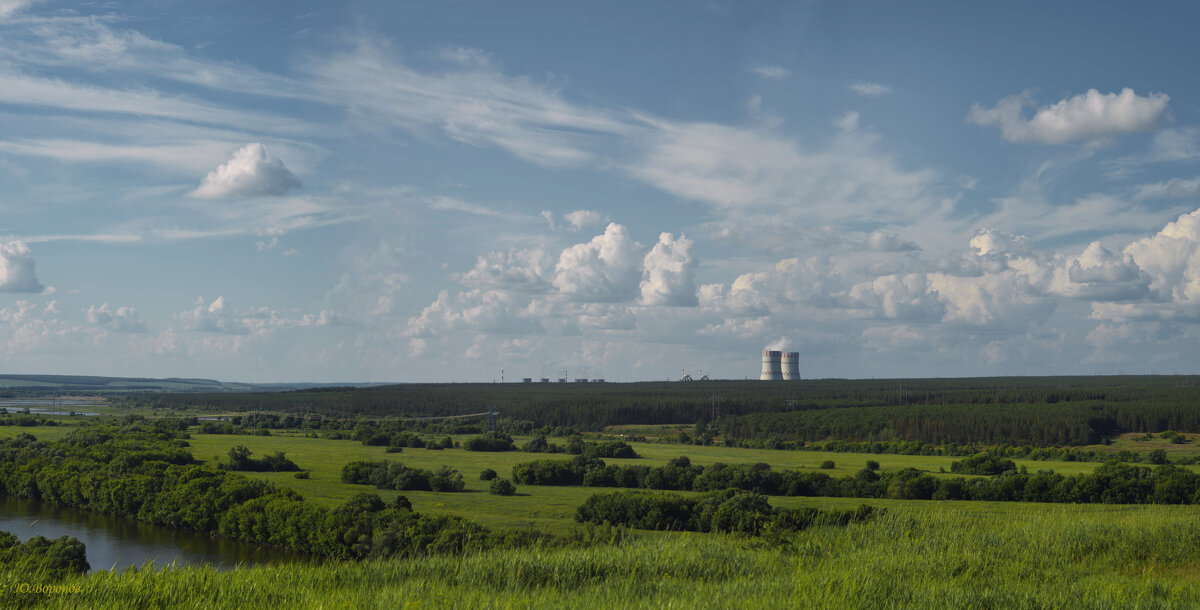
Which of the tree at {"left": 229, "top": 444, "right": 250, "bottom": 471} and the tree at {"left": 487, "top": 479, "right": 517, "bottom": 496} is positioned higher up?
the tree at {"left": 229, "top": 444, "right": 250, "bottom": 471}

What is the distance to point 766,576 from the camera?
45.8 feet

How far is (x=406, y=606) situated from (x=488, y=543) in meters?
37.5

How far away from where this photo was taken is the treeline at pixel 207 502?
219 ft

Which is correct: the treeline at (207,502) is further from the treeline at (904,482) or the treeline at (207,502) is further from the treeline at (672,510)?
the treeline at (904,482)

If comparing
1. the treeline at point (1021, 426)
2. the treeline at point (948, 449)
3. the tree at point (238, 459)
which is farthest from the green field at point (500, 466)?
the treeline at point (1021, 426)

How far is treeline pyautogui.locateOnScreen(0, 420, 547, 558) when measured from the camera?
66.7m

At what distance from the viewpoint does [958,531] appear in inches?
722

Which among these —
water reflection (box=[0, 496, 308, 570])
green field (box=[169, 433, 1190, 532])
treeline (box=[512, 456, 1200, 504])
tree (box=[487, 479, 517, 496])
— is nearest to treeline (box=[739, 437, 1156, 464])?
green field (box=[169, 433, 1190, 532])

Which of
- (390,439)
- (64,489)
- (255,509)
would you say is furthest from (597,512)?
(390,439)

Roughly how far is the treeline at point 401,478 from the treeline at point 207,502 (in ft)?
51.0

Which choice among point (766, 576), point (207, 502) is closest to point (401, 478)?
point (207, 502)

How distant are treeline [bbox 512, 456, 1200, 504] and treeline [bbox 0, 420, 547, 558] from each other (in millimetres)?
37488

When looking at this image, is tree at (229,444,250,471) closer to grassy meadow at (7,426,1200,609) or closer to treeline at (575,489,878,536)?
treeline at (575,489,878,536)

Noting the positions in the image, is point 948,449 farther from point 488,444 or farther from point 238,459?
point 238,459
